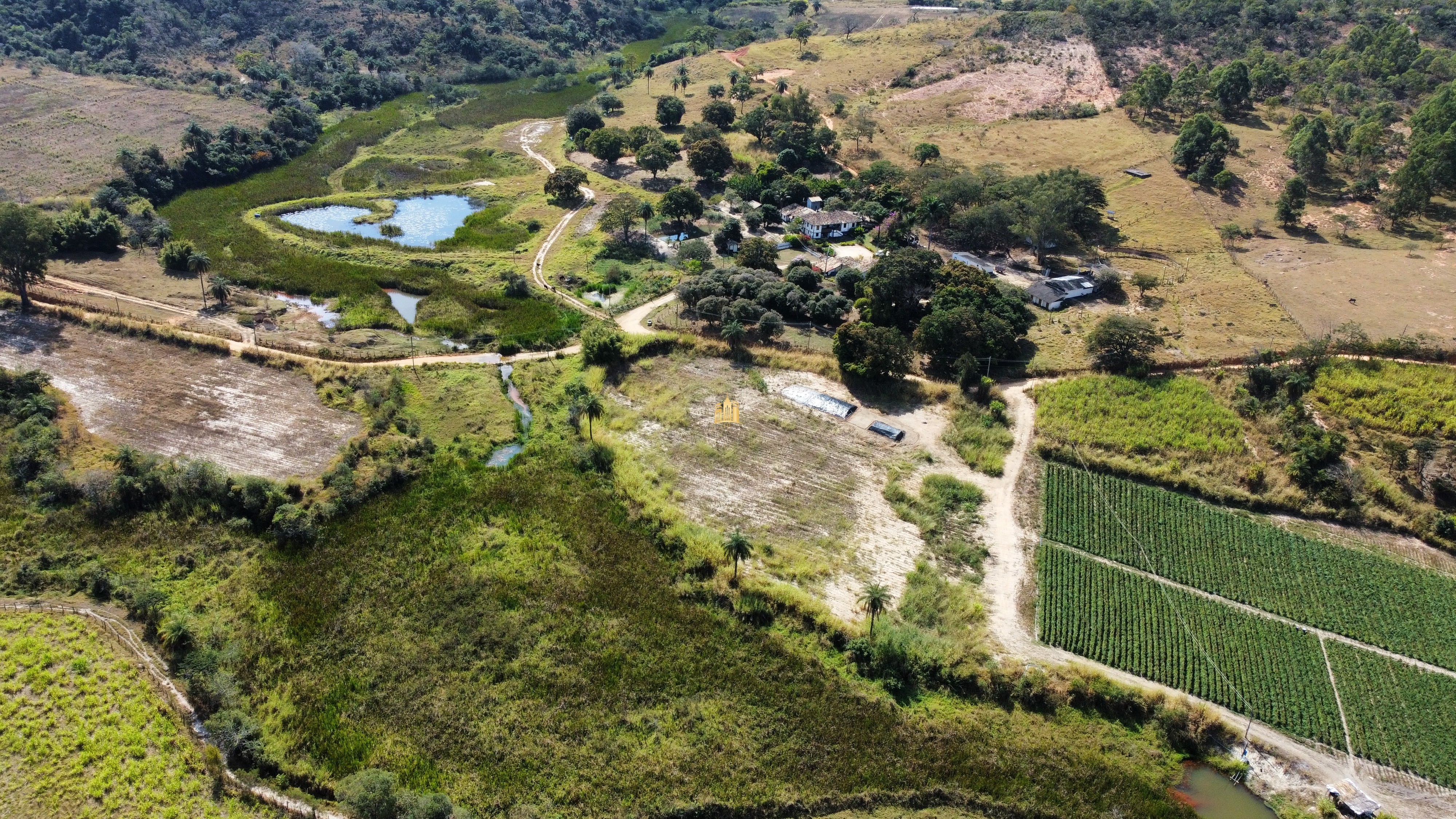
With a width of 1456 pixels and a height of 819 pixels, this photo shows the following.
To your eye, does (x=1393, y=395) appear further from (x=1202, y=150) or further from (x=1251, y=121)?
(x=1251, y=121)

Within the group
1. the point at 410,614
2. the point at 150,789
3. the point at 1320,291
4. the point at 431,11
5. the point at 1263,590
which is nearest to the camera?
the point at 150,789

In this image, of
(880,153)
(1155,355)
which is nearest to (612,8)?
(880,153)

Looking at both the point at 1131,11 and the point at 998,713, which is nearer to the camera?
the point at 998,713

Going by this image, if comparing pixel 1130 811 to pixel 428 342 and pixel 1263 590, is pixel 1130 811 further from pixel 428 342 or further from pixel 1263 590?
pixel 428 342

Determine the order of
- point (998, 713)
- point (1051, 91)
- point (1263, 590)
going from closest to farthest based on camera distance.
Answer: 1. point (998, 713)
2. point (1263, 590)
3. point (1051, 91)

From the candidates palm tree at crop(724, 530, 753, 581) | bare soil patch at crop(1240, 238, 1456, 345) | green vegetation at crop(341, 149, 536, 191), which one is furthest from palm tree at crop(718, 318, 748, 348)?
green vegetation at crop(341, 149, 536, 191)

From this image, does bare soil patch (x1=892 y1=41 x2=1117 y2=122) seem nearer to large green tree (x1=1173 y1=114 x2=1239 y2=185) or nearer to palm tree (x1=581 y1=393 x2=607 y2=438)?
large green tree (x1=1173 y1=114 x2=1239 y2=185)

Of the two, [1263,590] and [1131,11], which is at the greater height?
[1131,11]
